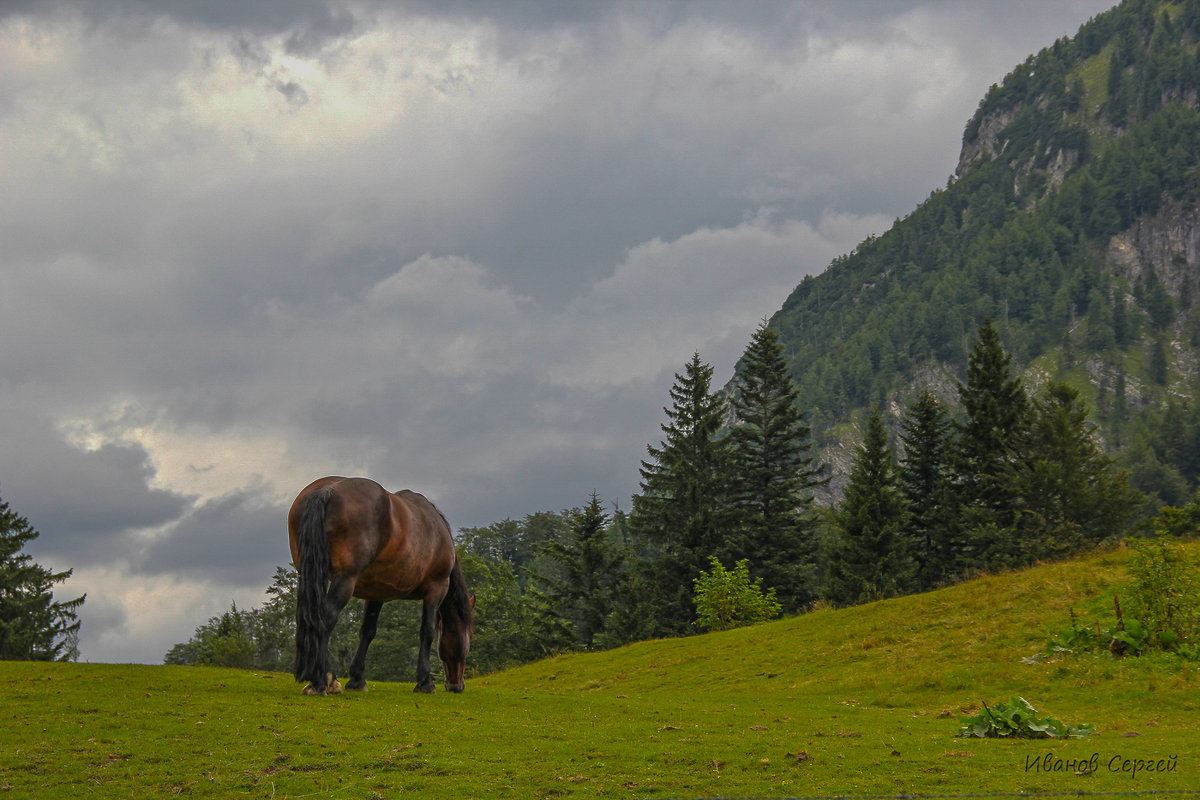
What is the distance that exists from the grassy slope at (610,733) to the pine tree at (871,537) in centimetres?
2938

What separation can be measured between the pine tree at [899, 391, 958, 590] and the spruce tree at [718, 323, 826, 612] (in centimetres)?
605

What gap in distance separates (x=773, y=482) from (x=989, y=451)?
1360 cm

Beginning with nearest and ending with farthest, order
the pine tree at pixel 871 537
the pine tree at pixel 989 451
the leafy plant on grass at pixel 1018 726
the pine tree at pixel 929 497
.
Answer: the leafy plant on grass at pixel 1018 726 → the pine tree at pixel 989 451 → the pine tree at pixel 871 537 → the pine tree at pixel 929 497

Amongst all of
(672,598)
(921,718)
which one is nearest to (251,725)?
(921,718)

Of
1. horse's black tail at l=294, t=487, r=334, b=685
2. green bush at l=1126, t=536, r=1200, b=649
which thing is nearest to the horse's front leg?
horse's black tail at l=294, t=487, r=334, b=685

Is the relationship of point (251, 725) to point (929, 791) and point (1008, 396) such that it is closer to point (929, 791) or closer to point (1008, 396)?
point (929, 791)

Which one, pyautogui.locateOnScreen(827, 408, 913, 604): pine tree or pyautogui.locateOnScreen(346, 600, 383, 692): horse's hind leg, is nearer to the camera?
pyautogui.locateOnScreen(346, 600, 383, 692): horse's hind leg

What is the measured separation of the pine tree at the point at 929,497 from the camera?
174 feet

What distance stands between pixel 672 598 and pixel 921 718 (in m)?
40.0

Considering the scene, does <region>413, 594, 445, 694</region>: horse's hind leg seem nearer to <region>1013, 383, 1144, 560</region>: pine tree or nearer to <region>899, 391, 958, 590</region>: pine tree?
<region>1013, 383, 1144, 560</region>: pine tree

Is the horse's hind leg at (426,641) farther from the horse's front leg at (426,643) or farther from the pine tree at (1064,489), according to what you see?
the pine tree at (1064,489)

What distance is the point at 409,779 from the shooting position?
7703mm

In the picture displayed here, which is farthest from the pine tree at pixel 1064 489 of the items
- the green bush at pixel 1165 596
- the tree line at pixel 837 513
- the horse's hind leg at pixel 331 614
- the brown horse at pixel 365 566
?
the horse's hind leg at pixel 331 614

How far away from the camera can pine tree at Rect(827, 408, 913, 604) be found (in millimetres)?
50875
